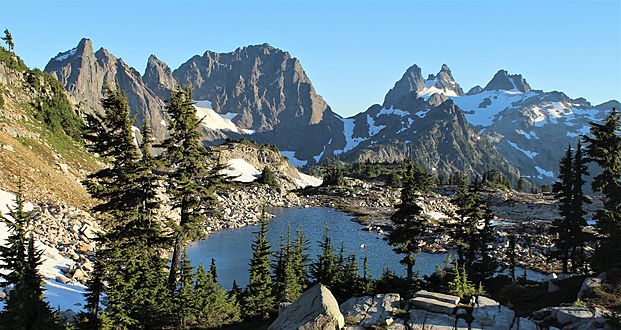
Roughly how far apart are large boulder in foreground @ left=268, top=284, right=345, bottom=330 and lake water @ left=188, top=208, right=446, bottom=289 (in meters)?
17.0

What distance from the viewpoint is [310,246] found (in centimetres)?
5962

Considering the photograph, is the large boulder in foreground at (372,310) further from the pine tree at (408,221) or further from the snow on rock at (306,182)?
the snow on rock at (306,182)

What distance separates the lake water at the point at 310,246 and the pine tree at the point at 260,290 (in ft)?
16.8

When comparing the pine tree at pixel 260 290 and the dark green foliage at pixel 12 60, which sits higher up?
the dark green foliage at pixel 12 60

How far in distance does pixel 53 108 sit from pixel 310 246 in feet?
150

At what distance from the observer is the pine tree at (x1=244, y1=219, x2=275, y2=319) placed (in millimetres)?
25281

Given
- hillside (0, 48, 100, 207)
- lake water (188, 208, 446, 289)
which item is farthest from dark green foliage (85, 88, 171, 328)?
hillside (0, 48, 100, 207)

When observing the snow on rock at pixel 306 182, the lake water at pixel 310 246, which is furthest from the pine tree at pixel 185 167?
the snow on rock at pixel 306 182

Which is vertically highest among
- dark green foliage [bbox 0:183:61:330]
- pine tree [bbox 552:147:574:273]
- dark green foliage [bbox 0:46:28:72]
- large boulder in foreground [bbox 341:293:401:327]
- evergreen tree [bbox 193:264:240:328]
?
dark green foliage [bbox 0:46:28:72]

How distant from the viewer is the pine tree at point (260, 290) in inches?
995

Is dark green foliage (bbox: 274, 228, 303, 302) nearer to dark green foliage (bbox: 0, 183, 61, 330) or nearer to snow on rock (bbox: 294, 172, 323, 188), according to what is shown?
dark green foliage (bbox: 0, 183, 61, 330)

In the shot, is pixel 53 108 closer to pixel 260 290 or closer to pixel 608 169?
pixel 260 290

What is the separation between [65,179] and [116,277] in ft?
116

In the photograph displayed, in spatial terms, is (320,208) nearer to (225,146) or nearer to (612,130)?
(225,146)
